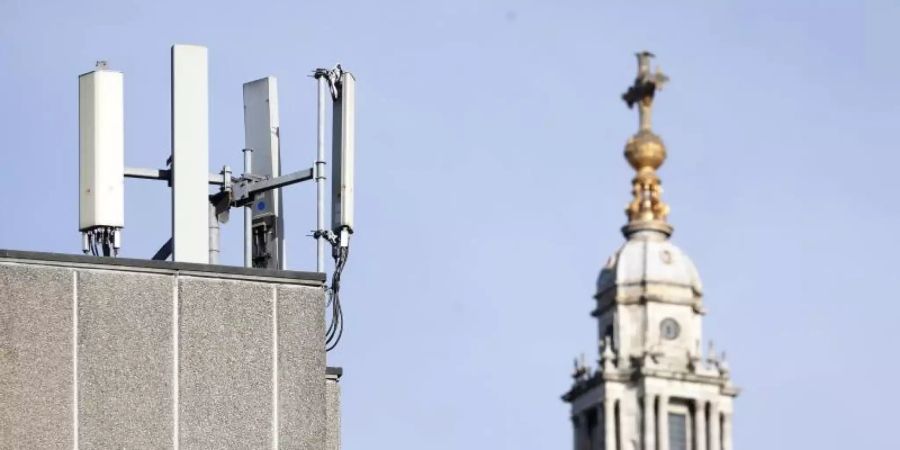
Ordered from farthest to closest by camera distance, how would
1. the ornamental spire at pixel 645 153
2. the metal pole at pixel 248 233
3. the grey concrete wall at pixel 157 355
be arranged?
the ornamental spire at pixel 645 153 < the metal pole at pixel 248 233 < the grey concrete wall at pixel 157 355

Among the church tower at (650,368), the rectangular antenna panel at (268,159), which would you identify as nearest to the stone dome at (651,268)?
the church tower at (650,368)

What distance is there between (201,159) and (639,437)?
426 ft

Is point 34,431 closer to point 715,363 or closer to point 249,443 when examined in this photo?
point 249,443

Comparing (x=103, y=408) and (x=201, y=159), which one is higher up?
(x=201, y=159)

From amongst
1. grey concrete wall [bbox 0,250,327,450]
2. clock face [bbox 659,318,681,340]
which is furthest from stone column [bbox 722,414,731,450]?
grey concrete wall [bbox 0,250,327,450]

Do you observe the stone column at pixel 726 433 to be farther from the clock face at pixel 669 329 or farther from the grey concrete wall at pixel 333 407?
the grey concrete wall at pixel 333 407

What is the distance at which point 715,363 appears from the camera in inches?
6230

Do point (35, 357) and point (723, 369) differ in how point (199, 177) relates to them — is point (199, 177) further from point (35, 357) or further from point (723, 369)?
point (723, 369)

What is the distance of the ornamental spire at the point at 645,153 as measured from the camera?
163000mm

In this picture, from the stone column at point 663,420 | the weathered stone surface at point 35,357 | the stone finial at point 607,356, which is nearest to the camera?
the weathered stone surface at point 35,357

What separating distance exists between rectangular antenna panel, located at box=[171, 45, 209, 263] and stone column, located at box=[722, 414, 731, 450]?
129410 millimetres

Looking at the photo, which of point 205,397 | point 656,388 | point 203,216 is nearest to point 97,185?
point 203,216

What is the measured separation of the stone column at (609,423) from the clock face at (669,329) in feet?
18.0

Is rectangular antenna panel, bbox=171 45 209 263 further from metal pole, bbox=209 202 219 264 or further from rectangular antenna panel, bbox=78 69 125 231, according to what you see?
metal pole, bbox=209 202 219 264
